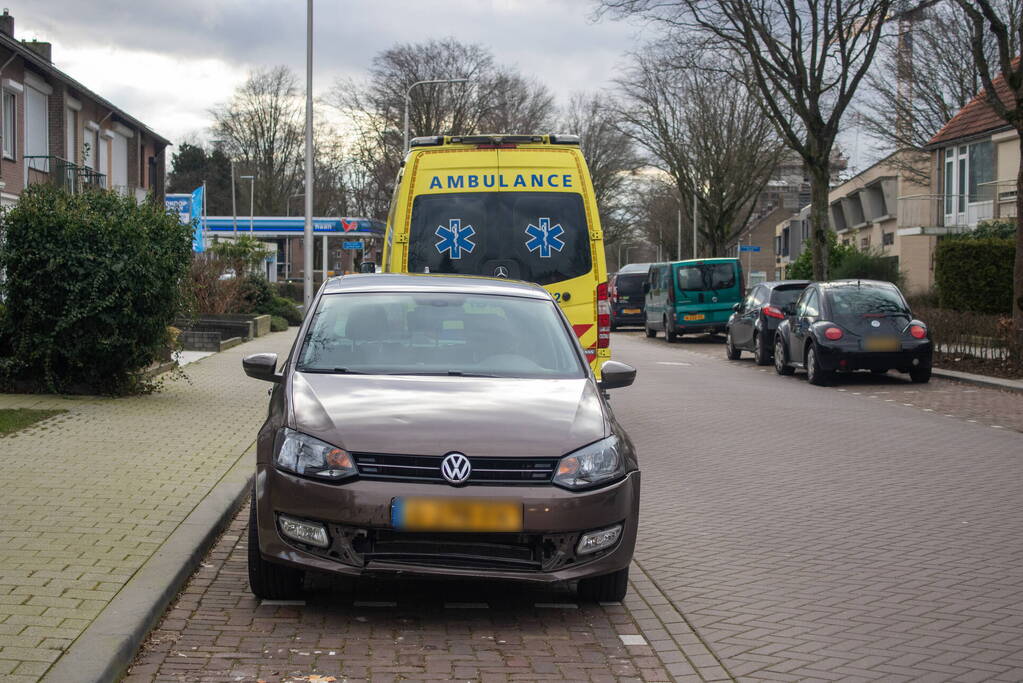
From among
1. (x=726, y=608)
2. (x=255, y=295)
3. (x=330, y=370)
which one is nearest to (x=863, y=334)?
(x=726, y=608)

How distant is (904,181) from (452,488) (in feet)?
176

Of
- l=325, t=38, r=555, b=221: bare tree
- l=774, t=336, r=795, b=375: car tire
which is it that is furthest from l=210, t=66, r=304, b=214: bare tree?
l=774, t=336, r=795, b=375: car tire

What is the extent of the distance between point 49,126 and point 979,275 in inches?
948

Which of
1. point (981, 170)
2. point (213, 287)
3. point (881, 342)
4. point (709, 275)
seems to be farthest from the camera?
point (981, 170)

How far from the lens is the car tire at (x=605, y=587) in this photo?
5.62m

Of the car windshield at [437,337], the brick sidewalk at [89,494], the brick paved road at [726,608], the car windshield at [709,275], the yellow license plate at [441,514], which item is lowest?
the brick paved road at [726,608]

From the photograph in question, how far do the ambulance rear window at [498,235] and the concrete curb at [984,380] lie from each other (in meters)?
7.93

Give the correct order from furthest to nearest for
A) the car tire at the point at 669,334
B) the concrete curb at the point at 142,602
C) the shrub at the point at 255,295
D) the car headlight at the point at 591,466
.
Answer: the car tire at the point at 669,334 → the shrub at the point at 255,295 → the car headlight at the point at 591,466 → the concrete curb at the point at 142,602

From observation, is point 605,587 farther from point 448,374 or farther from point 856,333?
point 856,333

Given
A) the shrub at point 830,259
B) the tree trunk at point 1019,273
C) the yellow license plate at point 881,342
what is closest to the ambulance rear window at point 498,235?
the yellow license plate at point 881,342

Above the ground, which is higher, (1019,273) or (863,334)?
(1019,273)

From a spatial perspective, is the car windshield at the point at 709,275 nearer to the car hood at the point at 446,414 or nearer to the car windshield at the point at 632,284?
the car windshield at the point at 632,284

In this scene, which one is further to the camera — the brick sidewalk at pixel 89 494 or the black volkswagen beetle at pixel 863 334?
the black volkswagen beetle at pixel 863 334

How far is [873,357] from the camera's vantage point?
58.0 feet
